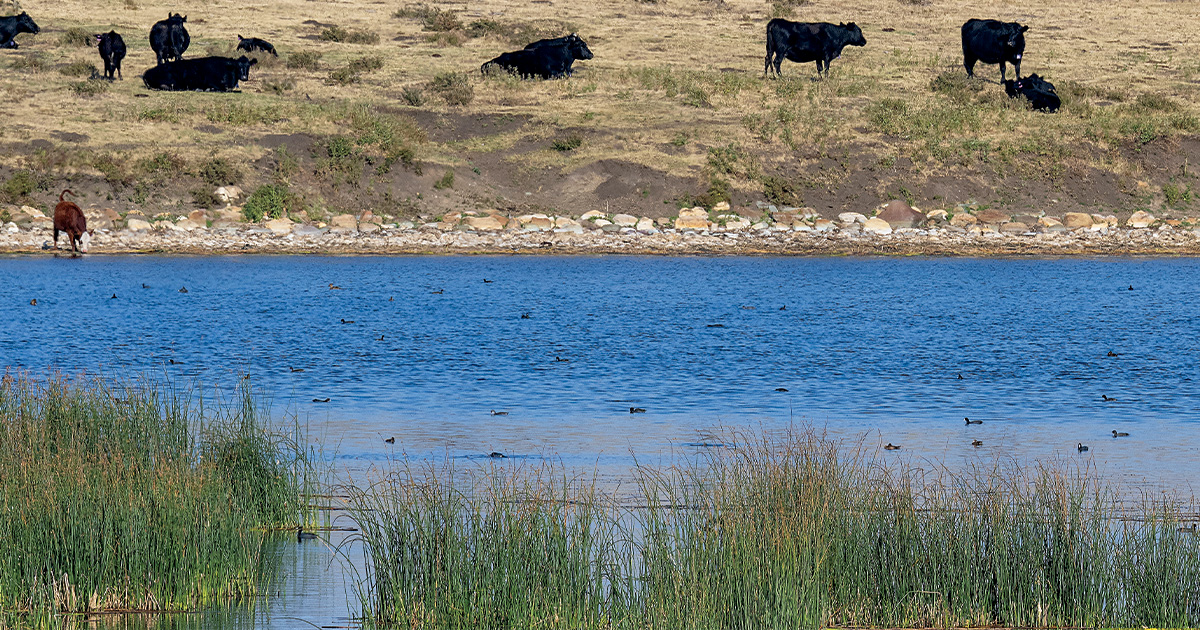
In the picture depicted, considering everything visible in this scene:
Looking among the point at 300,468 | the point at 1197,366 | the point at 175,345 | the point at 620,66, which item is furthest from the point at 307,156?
the point at 300,468

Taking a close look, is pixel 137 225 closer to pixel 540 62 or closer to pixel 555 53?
pixel 540 62

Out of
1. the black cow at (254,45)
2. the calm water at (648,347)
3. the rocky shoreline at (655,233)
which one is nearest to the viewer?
the calm water at (648,347)

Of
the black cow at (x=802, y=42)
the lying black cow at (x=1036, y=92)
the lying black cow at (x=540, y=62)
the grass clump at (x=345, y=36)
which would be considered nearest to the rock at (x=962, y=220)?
the lying black cow at (x=1036, y=92)

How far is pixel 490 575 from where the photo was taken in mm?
7461

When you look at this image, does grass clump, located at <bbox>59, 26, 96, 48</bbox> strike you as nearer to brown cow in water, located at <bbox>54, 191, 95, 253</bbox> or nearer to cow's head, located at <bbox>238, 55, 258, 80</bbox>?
cow's head, located at <bbox>238, 55, 258, 80</bbox>

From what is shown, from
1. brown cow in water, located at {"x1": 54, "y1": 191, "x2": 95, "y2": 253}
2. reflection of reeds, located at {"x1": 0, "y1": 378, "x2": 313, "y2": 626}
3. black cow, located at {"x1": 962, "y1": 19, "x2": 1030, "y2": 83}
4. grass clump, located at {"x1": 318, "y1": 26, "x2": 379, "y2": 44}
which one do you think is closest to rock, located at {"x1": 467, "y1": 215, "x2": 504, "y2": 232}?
brown cow in water, located at {"x1": 54, "y1": 191, "x2": 95, "y2": 253}

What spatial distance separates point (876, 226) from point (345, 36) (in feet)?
98.9

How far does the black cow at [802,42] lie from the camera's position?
52.8m

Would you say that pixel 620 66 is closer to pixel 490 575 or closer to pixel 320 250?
pixel 320 250

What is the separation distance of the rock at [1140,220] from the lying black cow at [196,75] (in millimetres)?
29800

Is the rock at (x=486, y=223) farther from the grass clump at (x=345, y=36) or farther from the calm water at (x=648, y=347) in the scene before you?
the grass clump at (x=345, y=36)

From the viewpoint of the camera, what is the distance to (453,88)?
163 ft

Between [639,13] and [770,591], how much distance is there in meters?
67.2

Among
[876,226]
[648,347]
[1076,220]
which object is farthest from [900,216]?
[648,347]
